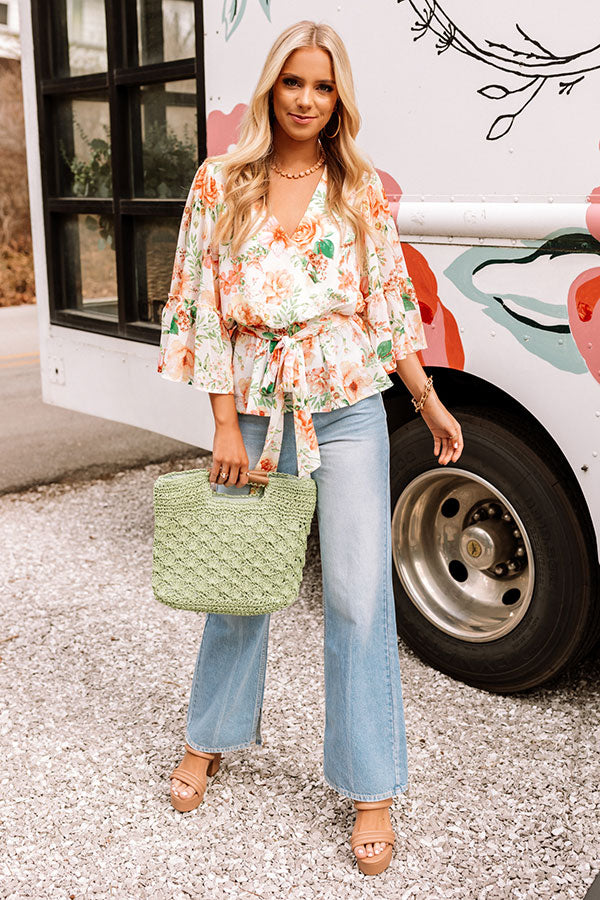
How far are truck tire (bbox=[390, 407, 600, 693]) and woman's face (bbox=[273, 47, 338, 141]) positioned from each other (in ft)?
3.96

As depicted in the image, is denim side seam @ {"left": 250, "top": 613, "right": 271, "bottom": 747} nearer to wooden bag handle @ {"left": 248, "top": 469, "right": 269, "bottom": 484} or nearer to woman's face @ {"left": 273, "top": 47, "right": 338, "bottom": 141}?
wooden bag handle @ {"left": 248, "top": 469, "right": 269, "bottom": 484}

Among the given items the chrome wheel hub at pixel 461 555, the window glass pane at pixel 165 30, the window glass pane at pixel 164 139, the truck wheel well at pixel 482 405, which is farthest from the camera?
the window glass pane at pixel 164 139

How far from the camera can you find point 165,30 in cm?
378

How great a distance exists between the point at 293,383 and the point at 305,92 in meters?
0.63

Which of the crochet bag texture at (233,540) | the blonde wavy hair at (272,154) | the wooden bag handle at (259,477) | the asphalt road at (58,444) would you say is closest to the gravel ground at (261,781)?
the crochet bag texture at (233,540)

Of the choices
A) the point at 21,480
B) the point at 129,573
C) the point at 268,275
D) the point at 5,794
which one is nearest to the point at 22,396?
the point at 21,480

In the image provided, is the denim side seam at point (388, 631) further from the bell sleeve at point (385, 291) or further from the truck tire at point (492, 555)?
the truck tire at point (492, 555)

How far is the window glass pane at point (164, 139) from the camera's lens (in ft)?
12.4

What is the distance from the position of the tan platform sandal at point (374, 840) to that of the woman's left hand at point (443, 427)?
2.83 feet

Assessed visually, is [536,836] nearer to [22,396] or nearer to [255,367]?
[255,367]

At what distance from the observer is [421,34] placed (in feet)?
9.54

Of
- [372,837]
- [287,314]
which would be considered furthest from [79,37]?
[372,837]

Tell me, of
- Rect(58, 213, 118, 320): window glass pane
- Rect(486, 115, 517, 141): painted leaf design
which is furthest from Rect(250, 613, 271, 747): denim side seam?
Rect(58, 213, 118, 320): window glass pane

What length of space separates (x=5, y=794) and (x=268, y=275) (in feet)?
5.27
